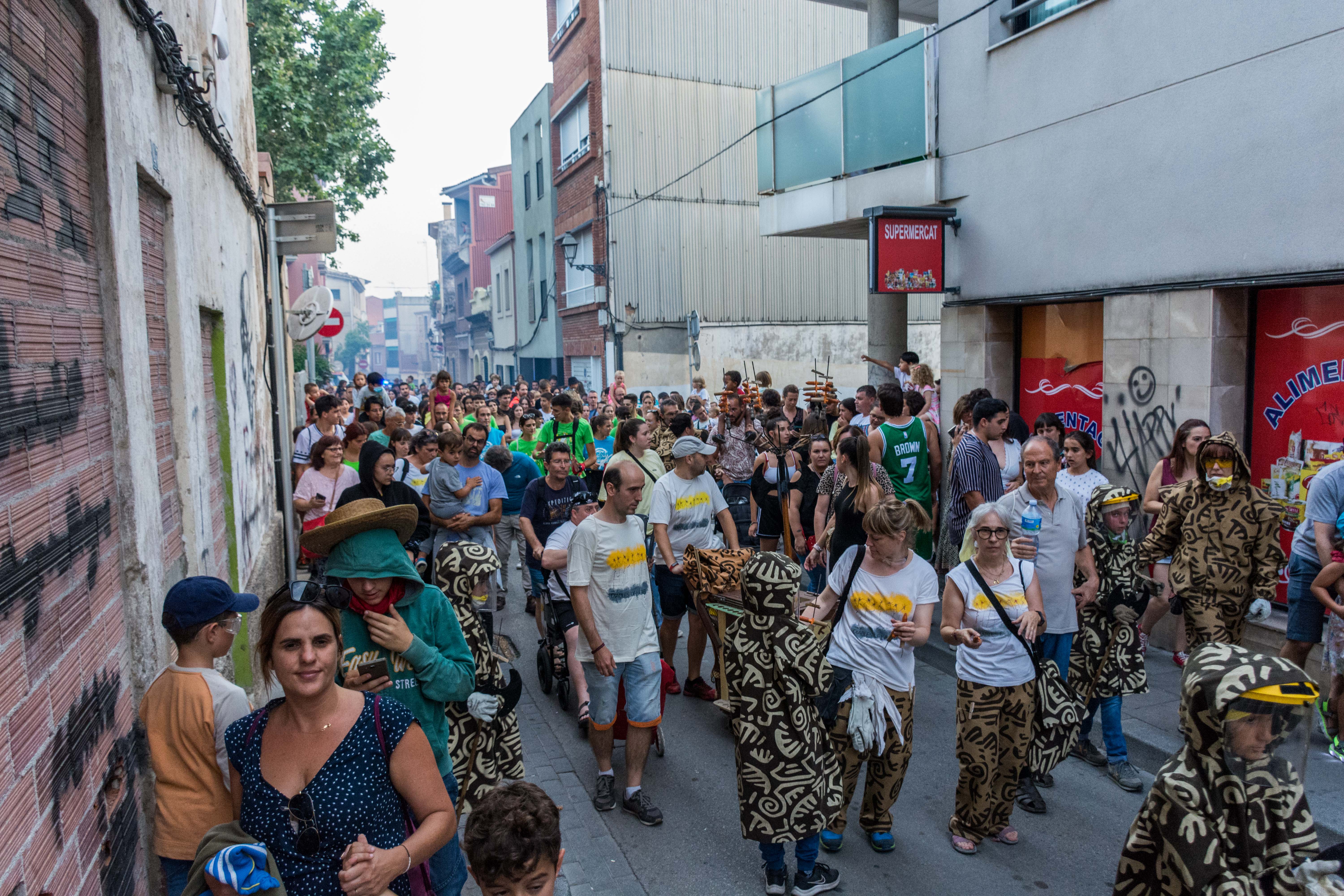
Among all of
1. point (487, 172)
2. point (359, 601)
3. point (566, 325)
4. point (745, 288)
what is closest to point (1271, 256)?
point (359, 601)

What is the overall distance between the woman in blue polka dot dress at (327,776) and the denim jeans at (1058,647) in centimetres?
379

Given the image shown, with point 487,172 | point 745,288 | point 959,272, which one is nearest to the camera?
point 959,272

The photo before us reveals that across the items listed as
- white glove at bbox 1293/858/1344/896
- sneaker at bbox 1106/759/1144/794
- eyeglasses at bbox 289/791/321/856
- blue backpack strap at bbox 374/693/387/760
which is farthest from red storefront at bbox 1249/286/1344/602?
eyeglasses at bbox 289/791/321/856

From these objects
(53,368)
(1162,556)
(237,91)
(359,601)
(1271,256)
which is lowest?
(1162,556)

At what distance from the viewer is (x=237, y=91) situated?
10.1 m

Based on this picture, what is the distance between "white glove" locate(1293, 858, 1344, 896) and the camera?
7.75ft

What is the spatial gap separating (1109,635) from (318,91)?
21067 millimetres

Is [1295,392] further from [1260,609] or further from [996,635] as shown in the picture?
[996,635]

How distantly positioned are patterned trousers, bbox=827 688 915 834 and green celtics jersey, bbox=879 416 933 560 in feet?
11.9

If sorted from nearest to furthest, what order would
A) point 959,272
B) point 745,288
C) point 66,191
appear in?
point 66,191 < point 959,272 < point 745,288

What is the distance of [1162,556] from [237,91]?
988 cm

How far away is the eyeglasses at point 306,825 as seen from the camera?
2.49m

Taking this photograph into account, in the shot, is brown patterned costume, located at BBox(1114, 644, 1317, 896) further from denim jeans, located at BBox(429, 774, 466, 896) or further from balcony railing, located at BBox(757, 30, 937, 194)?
balcony railing, located at BBox(757, 30, 937, 194)

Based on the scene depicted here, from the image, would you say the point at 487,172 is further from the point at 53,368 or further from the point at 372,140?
the point at 53,368
